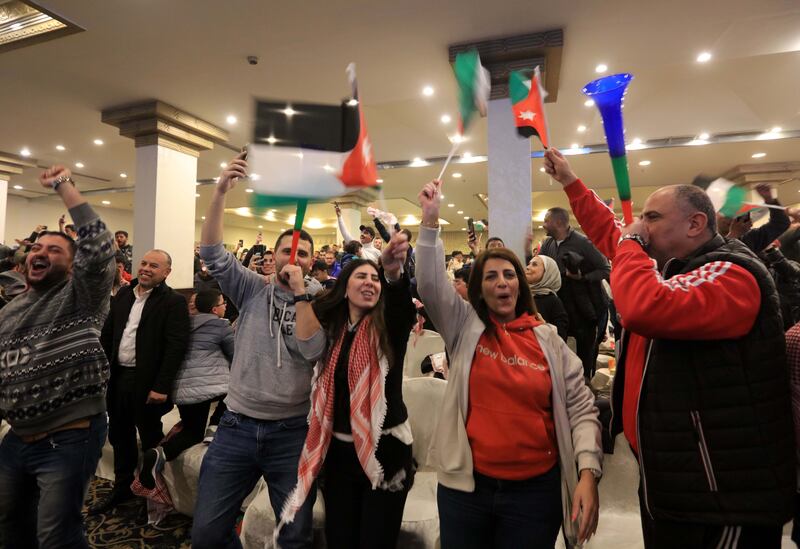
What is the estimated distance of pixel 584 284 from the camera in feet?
11.8

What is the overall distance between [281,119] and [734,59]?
6.41 m

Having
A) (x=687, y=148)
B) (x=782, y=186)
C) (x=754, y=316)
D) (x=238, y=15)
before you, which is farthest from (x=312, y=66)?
(x=782, y=186)

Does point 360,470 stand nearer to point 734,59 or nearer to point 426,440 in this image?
point 426,440

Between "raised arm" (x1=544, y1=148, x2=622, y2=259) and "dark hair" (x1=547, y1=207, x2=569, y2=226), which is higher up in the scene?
"dark hair" (x1=547, y1=207, x2=569, y2=226)

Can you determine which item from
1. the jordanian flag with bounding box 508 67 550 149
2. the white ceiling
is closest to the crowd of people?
the jordanian flag with bounding box 508 67 550 149

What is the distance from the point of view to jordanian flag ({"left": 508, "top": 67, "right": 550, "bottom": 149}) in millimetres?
1966

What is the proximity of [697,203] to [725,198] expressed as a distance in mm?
769

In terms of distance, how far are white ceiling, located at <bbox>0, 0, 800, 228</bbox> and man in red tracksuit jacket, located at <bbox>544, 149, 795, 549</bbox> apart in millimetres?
4356

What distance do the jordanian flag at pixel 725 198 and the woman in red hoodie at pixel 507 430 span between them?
96cm

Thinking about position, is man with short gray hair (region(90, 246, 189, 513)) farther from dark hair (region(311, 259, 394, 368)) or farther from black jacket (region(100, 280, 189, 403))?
dark hair (region(311, 259, 394, 368))

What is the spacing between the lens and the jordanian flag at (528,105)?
6.45 ft

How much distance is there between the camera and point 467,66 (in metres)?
1.95

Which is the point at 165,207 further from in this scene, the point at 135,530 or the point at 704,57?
the point at 704,57

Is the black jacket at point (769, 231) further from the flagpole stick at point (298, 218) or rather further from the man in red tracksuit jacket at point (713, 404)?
the flagpole stick at point (298, 218)
